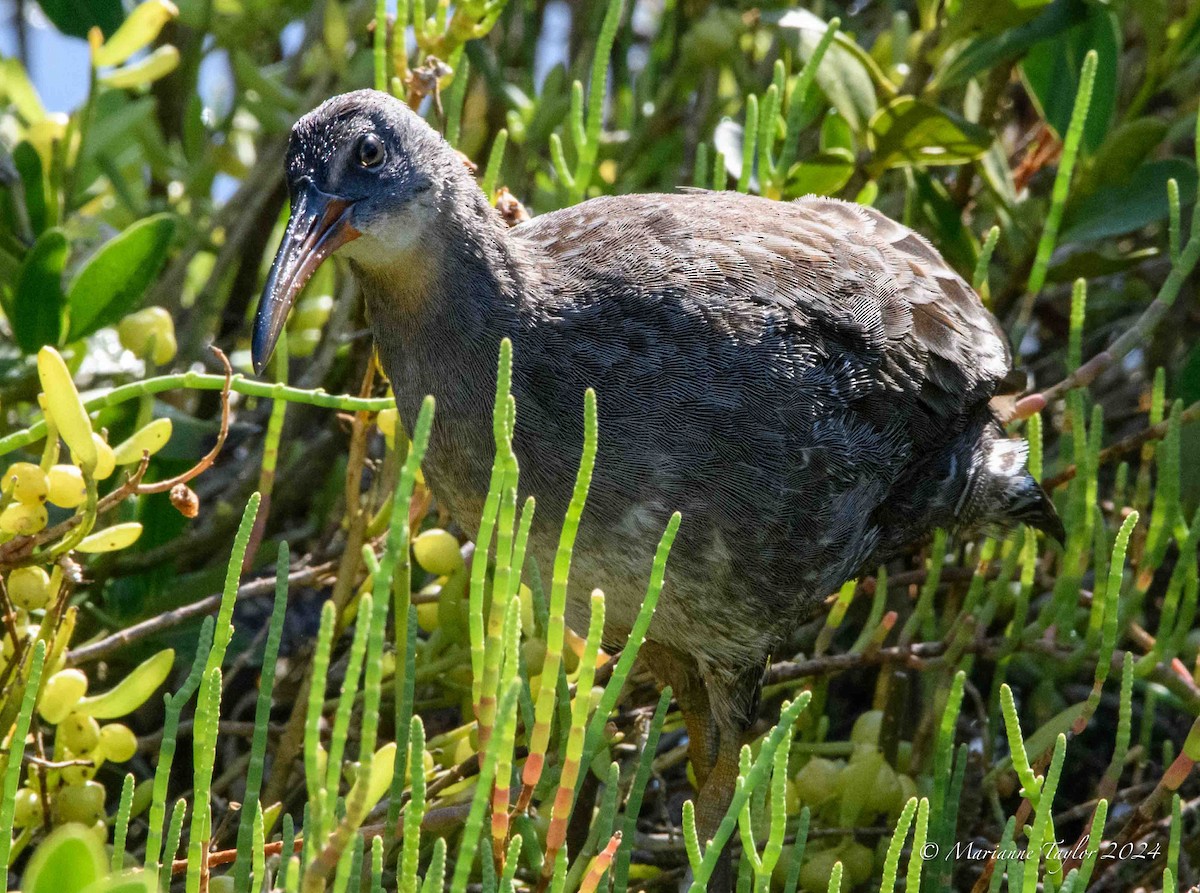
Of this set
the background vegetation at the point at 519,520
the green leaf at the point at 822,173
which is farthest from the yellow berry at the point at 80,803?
the green leaf at the point at 822,173

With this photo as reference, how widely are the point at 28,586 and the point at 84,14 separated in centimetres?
125

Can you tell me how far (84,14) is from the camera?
8.75ft

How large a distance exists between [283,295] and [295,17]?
1527 millimetres

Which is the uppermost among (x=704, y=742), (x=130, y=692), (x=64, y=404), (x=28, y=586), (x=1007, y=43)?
(x=1007, y=43)

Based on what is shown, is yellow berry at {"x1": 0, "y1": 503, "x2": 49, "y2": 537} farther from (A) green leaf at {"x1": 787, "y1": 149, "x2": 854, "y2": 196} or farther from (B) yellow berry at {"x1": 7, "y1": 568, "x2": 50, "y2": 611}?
(A) green leaf at {"x1": 787, "y1": 149, "x2": 854, "y2": 196}

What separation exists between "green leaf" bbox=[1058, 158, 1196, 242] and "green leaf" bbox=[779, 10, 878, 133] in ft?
1.35

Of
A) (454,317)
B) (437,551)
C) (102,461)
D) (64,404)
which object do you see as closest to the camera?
(64,404)

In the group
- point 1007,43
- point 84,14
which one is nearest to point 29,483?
point 84,14

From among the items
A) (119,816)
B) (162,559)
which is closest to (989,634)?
(162,559)

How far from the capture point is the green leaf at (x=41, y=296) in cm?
217

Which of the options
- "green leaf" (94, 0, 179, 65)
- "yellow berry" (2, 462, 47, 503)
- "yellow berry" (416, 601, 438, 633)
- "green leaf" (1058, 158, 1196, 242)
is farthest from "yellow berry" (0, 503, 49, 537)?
"green leaf" (1058, 158, 1196, 242)

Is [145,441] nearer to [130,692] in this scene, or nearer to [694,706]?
[130,692]

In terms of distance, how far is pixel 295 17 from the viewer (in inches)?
127

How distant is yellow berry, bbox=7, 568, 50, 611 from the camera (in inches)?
71.5
